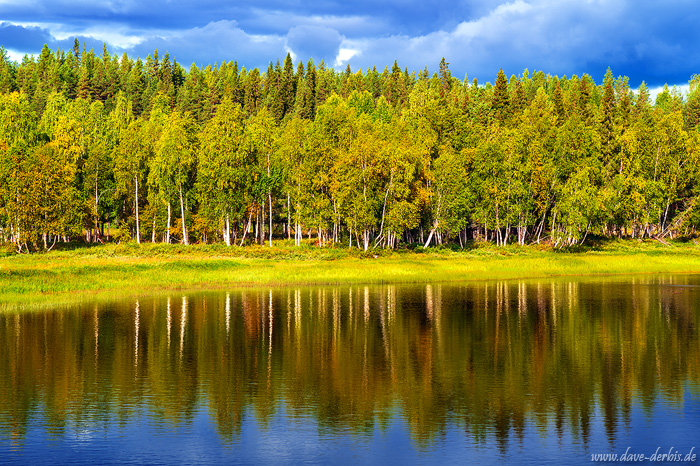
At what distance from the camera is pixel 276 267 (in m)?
66.4

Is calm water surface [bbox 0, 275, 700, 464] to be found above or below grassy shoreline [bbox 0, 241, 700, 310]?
below

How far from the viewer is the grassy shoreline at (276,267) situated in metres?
52.1

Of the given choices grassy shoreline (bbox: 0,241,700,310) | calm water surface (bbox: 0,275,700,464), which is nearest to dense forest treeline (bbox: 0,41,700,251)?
grassy shoreline (bbox: 0,241,700,310)

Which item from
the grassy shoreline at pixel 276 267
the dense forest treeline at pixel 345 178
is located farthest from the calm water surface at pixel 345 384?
the dense forest treeline at pixel 345 178

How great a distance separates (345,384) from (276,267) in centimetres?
4230

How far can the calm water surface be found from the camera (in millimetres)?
18031

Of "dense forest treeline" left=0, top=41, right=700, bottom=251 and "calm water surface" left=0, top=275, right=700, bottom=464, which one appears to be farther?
"dense forest treeline" left=0, top=41, right=700, bottom=251

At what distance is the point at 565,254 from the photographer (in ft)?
280

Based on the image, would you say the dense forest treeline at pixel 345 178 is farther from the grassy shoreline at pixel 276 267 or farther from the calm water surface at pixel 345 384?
the calm water surface at pixel 345 384

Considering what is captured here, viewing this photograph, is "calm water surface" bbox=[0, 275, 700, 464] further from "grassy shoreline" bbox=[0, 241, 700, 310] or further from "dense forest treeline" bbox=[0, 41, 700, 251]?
"dense forest treeline" bbox=[0, 41, 700, 251]

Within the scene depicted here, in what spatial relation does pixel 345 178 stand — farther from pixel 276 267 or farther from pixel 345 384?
pixel 345 384

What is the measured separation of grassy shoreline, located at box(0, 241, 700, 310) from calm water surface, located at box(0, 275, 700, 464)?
7.65 meters

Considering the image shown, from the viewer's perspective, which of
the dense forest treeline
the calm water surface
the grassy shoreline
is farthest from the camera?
the dense forest treeline

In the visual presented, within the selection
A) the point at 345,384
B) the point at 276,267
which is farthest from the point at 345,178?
the point at 345,384
